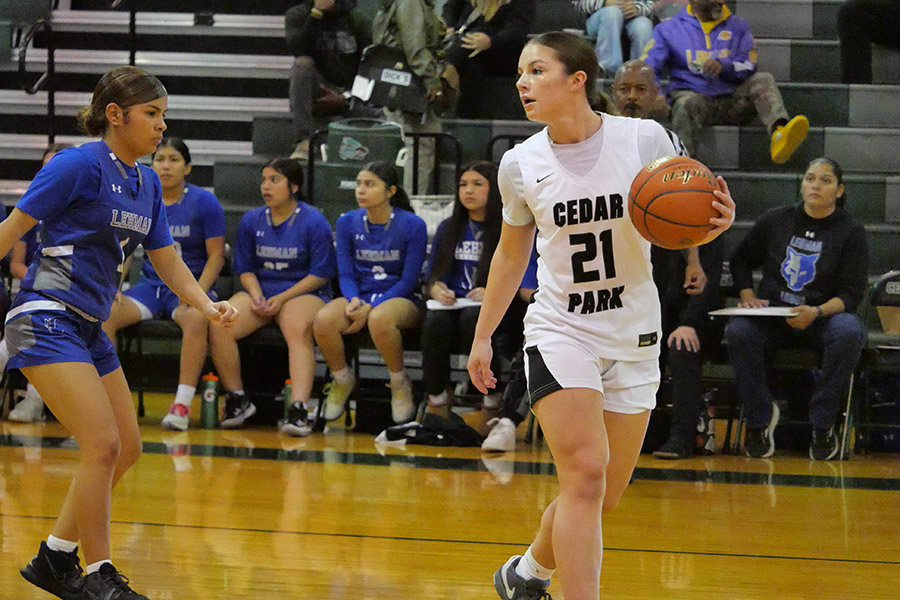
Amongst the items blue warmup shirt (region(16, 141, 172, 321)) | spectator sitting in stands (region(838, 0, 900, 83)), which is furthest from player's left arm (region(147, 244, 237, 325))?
spectator sitting in stands (region(838, 0, 900, 83))

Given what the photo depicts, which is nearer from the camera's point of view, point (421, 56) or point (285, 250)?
point (285, 250)

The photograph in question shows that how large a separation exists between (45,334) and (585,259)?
1.47m

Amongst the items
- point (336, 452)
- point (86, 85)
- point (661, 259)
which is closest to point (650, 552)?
point (661, 259)

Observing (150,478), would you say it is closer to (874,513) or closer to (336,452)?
(336,452)

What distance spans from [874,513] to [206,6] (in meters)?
7.40

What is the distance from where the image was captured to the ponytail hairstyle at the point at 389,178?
655 centimetres

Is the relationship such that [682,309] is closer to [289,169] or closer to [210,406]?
[289,169]

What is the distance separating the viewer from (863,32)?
814 centimetres

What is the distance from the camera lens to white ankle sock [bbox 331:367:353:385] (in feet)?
21.4

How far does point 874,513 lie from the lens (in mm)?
4668

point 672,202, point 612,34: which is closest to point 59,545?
point 672,202

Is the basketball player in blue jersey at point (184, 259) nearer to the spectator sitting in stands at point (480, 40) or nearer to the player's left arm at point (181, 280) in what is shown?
the spectator sitting in stands at point (480, 40)

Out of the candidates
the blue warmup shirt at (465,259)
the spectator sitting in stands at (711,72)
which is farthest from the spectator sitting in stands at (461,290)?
the spectator sitting in stands at (711,72)

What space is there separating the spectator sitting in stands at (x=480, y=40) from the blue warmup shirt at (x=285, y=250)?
6.05 ft
